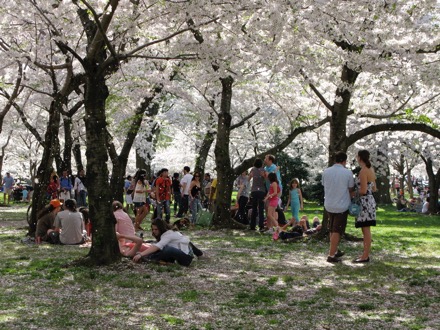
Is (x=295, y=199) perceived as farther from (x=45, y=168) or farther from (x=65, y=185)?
(x=65, y=185)

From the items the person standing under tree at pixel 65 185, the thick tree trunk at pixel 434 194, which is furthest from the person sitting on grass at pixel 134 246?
the thick tree trunk at pixel 434 194

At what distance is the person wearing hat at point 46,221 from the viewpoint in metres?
14.7

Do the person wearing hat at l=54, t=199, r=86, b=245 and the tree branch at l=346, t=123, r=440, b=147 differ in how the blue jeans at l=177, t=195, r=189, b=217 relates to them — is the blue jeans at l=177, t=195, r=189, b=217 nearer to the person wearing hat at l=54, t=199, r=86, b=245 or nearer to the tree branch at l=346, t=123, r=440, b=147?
the person wearing hat at l=54, t=199, r=86, b=245

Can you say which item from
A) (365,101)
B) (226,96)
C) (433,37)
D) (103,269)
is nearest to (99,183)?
(103,269)

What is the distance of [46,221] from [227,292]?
7199 millimetres

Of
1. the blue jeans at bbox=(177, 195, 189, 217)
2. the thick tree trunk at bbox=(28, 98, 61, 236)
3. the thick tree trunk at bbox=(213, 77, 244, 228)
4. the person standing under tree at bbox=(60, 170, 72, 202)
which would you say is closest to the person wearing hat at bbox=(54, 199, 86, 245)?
the thick tree trunk at bbox=(28, 98, 61, 236)

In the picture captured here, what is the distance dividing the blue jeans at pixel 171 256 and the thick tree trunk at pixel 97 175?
2.33 ft

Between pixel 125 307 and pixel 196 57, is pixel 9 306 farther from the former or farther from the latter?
pixel 196 57

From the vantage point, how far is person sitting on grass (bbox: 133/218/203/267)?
10.9 m

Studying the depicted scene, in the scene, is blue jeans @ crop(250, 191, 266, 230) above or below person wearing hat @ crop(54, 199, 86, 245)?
above

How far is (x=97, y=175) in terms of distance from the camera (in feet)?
34.7

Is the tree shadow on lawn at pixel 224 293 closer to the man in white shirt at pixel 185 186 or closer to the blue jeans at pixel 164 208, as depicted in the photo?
the blue jeans at pixel 164 208

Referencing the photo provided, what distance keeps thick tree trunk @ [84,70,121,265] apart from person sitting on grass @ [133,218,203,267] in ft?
1.98

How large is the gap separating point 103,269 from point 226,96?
9.32 meters
